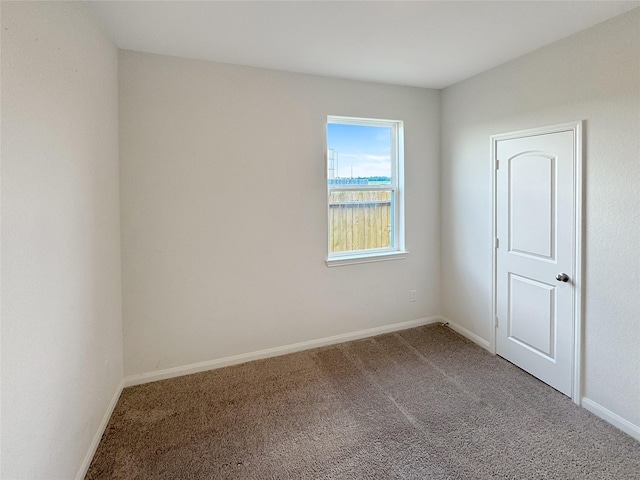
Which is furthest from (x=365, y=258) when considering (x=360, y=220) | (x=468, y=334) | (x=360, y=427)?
(x=360, y=427)

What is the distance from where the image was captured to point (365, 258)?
3418 mm

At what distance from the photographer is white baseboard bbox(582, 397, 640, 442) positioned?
205 centimetres

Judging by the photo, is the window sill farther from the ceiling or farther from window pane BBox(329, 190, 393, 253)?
the ceiling

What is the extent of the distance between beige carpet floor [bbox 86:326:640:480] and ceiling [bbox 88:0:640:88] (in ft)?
8.66

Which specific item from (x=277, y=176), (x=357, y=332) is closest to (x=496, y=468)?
(x=357, y=332)

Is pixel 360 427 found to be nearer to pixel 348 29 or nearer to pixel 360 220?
pixel 360 220

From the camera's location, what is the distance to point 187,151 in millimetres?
2701

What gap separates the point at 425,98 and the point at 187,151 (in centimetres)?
253

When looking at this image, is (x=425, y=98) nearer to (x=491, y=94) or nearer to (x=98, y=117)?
(x=491, y=94)

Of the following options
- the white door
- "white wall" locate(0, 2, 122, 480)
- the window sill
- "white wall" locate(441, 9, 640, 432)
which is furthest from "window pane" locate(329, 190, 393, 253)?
"white wall" locate(0, 2, 122, 480)

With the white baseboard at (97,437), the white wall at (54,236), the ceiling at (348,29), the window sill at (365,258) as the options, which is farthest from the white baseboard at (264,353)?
the ceiling at (348,29)

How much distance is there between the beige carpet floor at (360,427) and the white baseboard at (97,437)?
0.04m

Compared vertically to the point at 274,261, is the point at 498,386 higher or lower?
lower

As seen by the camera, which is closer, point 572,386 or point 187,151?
point 572,386
